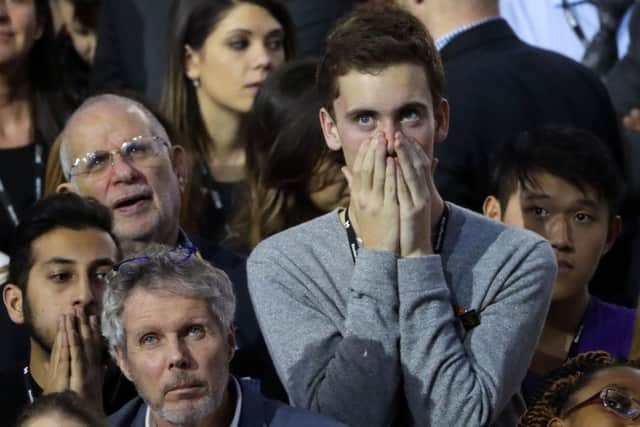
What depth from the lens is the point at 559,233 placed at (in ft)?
19.7

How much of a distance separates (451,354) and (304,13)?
3987 mm

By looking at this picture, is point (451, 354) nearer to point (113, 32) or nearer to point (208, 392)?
point (208, 392)

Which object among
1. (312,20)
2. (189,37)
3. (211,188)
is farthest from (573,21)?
(211,188)

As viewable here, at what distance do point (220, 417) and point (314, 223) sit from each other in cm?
64

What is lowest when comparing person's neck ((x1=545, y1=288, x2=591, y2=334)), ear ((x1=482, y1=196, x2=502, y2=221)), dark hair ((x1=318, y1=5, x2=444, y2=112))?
person's neck ((x1=545, y1=288, x2=591, y2=334))

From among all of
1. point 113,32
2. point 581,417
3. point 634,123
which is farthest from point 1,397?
point 634,123

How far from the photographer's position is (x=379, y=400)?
4.73 m

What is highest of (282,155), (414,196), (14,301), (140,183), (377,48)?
(377,48)

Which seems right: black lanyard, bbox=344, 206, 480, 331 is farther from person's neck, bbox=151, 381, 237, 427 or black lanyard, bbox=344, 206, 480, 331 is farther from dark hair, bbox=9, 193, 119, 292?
dark hair, bbox=9, 193, 119, 292

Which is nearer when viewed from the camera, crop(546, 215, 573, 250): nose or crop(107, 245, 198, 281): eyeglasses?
crop(107, 245, 198, 281): eyeglasses

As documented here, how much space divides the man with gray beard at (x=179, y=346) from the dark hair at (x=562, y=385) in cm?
59

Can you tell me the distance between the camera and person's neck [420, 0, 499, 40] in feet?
22.3

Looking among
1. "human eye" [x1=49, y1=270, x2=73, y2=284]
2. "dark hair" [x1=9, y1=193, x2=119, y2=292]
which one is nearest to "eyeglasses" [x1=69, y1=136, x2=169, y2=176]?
"dark hair" [x1=9, y1=193, x2=119, y2=292]

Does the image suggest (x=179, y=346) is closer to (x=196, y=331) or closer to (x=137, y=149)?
(x=196, y=331)
